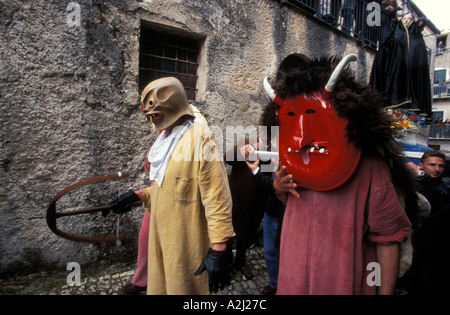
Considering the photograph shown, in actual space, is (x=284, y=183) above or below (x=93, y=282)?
above

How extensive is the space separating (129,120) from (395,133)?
276 centimetres

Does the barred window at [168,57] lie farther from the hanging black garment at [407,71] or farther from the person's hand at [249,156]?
the hanging black garment at [407,71]

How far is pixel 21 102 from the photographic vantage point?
247 cm

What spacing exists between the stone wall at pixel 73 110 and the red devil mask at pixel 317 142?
2.29 meters

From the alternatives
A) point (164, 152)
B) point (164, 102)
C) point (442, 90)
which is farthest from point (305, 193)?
point (442, 90)

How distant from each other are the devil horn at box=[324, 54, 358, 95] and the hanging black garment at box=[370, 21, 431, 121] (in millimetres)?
2461

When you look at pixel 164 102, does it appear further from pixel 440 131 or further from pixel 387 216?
pixel 440 131

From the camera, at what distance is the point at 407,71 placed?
3012 millimetres

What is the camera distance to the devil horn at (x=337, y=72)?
1.06m

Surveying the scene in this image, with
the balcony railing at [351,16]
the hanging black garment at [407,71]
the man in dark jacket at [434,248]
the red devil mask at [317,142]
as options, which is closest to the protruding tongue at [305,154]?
the red devil mask at [317,142]

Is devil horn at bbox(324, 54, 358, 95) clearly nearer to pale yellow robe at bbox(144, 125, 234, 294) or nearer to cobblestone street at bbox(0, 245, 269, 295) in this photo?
pale yellow robe at bbox(144, 125, 234, 294)

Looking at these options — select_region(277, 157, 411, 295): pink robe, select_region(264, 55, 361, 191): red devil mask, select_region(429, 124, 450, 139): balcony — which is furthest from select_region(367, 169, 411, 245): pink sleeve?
select_region(429, 124, 450, 139): balcony

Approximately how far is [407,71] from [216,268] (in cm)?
334

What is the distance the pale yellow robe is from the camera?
5.13 ft
